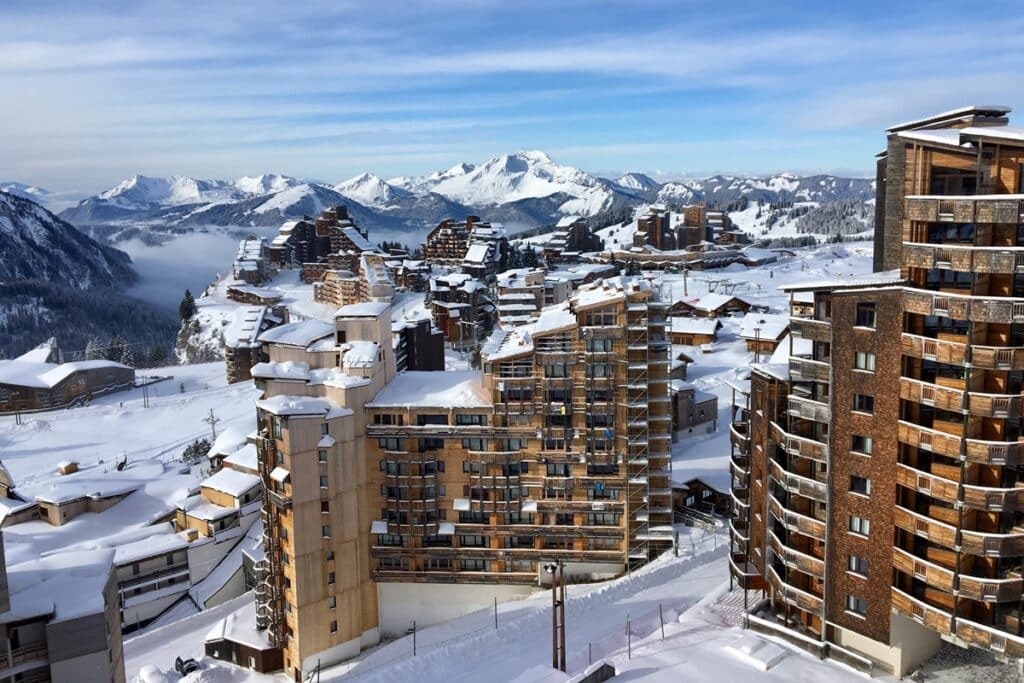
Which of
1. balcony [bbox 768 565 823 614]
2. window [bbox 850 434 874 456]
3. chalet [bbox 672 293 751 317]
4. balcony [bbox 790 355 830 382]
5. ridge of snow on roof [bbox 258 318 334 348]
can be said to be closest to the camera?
window [bbox 850 434 874 456]

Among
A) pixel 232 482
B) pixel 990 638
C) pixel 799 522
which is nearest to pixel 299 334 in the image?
pixel 232 482

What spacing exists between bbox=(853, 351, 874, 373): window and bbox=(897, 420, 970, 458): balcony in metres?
2.21

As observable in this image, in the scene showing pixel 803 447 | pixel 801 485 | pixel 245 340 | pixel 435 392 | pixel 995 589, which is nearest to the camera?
pixel 995 589

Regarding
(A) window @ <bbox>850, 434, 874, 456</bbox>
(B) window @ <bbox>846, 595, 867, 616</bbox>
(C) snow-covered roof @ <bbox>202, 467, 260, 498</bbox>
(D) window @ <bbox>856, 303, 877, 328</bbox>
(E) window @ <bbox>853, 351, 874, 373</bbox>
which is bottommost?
(C) snow-covered roof @ <bbox>202, 467, 260, 498</bbox>

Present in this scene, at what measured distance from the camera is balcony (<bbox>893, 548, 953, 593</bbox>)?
27.9 meters

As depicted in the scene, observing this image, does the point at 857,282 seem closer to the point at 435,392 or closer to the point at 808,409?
the point at 808,409

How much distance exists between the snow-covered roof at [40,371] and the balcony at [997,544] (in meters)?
102

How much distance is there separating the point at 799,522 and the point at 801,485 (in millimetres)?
1535

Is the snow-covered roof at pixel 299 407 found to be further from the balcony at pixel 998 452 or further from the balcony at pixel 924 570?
the balcony at pixel 998 452

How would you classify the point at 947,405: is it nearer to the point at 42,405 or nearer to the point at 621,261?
the point at 42,405

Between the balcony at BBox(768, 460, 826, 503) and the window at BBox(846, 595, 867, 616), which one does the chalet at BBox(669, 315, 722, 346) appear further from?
the window at BBox(846, 595, 867, 616)

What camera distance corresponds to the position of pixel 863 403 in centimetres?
3017

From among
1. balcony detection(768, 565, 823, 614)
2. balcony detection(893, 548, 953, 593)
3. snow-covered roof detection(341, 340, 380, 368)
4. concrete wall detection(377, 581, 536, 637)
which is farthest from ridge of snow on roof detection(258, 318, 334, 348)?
balcony detection(893, 548, 953, 593)

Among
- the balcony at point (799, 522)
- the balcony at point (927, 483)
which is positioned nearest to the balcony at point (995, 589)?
the balcony at point (927, 483)
